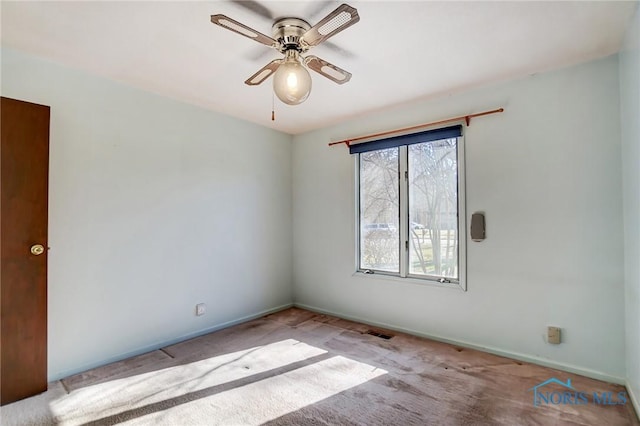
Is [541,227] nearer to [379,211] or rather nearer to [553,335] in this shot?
[553,335]

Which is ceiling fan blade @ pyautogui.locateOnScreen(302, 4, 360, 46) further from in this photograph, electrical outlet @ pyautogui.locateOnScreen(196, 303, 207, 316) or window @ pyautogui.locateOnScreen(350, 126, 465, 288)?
electrical outlet @ pyautogui.locateOnScreen(196, 303, 207, 316)

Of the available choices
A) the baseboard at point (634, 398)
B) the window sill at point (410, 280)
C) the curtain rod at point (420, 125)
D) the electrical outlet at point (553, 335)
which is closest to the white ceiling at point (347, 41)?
the curtain rod at point (420, 125)

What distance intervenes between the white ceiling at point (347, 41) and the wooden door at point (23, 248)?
59 cm

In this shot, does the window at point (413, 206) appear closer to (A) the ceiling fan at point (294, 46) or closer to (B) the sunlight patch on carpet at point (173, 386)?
(B) the sunlight patch on carpet at point (173, 386)

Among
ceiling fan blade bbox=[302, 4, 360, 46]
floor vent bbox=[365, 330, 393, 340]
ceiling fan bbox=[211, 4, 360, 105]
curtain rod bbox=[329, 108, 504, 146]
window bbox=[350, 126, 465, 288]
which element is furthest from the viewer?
floor vent bbox=[365, 330, 393, 340]

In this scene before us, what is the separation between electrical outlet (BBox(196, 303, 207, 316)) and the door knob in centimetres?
143

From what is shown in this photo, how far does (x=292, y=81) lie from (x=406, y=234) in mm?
2128

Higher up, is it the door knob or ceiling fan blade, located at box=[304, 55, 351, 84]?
ceiling fan blade, located at box=[304, 55, 351, 84]

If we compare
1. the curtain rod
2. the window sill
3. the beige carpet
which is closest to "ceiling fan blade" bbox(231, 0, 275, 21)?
the curtain rod

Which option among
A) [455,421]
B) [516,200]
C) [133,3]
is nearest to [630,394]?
[455,421]

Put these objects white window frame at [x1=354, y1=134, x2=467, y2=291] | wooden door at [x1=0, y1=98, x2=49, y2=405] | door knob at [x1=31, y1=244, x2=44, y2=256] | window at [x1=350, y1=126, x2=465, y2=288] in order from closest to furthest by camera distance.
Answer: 1. wooden door at [x1=0, y1=98, x2=49, y2=405]
2. door knob at [x1=31, y1=244, x2=44, y2=256]
3. white window frame at [x1=354, y1=134, x2=467, y2=291]
4. window at [x1=350, y1=126, x2=465, y2=288]

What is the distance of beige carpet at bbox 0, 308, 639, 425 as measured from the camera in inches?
74.9

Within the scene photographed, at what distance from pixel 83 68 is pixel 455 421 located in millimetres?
3670

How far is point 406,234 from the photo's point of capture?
332 cm
